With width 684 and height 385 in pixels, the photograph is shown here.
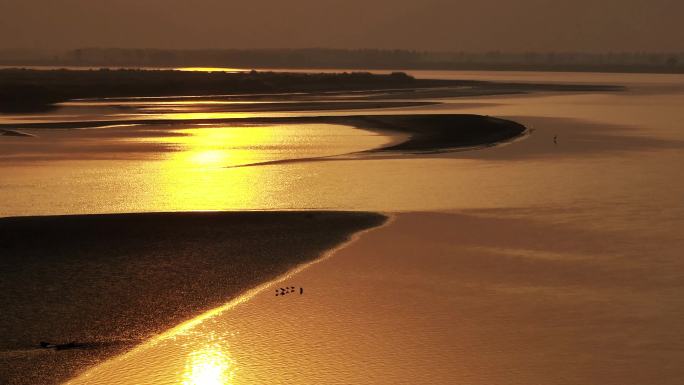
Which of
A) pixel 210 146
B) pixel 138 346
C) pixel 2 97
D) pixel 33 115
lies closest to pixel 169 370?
pixel 138 346

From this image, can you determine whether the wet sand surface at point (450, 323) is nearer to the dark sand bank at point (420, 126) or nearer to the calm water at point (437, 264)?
the calm water at point (437, 264)

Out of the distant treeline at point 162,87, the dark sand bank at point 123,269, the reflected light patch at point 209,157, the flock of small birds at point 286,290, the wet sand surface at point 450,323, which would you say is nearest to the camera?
the wet sand surface at point 450,323

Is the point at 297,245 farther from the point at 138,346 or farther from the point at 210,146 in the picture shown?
the point at 210,146

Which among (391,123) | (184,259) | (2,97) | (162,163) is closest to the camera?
(184,259)

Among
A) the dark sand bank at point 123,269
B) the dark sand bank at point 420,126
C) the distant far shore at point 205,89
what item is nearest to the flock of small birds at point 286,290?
the dark sand bank at point 123,269

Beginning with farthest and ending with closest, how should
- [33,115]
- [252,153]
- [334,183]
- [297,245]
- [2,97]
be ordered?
[2,97], [33,115], [252,153], [334,183], [297,245]

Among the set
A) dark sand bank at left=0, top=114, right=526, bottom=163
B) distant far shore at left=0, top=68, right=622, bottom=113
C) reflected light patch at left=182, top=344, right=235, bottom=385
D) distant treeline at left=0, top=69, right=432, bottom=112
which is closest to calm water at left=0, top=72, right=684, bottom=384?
reflected light patch at left=182, top=344, right=235, bottom=385

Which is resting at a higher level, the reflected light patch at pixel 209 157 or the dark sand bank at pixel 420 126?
the dark sand bank at pixel 420 126
